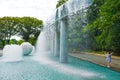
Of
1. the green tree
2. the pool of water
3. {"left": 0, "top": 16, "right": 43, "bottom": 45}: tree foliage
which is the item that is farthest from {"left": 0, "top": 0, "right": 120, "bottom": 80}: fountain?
the green tree

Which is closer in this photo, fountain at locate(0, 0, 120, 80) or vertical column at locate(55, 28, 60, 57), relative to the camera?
fountain at locate(0, 0, 120, 80)

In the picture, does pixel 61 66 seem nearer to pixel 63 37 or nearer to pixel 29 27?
pixel 63 37

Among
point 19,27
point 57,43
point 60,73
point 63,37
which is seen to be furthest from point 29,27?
point 60,73

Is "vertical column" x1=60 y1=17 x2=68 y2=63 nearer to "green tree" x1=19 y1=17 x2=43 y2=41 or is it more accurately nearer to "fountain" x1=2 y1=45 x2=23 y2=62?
"fountain" x1=2 y1=45 x2=23 y2=62

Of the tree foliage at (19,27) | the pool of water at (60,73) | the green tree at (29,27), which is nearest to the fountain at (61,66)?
the pool of water at (60,73)

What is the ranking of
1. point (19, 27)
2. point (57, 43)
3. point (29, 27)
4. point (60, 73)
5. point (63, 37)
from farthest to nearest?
point (29, 27)
point (19, 27)
point (57, 43)
point (63, 37)
point (60, 73)

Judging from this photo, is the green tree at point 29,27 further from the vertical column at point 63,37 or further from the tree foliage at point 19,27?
the vertical column at point 63,37

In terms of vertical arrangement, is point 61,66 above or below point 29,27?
below

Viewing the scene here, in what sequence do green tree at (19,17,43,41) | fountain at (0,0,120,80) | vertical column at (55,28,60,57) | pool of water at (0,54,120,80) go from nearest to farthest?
pool of water at (0,54,120,80) → fountain at (0,0,120,80) → vertical column at (55,28,60,57) → green tree at (19,17,43,41)

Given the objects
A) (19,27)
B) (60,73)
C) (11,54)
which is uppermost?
(19,27)

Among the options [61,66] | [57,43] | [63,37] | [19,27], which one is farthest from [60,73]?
[19,27]

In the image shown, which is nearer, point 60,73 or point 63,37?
point 60,73

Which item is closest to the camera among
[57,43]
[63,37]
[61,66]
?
[61,66]

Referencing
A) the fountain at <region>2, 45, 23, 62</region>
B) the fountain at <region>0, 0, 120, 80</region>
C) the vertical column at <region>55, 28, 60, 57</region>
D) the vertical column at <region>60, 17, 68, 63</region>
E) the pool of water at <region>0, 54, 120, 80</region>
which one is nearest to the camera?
the pool of water at <region>0, 54, 120, 80</region>
